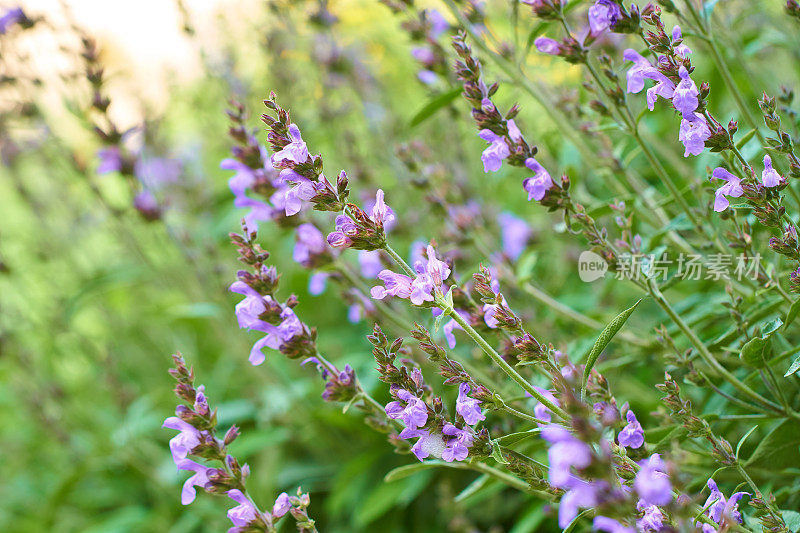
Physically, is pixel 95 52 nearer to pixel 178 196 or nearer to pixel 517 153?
pixel 517 153

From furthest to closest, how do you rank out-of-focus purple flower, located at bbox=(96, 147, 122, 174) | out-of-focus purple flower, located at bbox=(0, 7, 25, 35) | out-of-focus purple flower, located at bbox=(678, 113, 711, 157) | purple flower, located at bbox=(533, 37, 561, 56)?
1. out-of-focus purple flower, located at bbox=(0, 7, 25, 35)
2. out-of-focus purple flower, located at bbox=(96, 147, 122, 174)
3. purple flower, located at bbox=(533, 37, 561, 56)
4. out-of-focus purple flower, located at bbox=(678, 113, 711, 157)

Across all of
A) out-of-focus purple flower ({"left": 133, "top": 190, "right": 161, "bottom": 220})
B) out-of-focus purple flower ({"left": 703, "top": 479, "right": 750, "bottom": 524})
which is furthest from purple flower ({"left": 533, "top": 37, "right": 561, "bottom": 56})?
out-of-focus purple flower ({"left": 133, "top": 190, "right": 161, "bottom": 220})

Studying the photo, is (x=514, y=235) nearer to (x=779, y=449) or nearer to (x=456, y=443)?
(x=779, y=449)

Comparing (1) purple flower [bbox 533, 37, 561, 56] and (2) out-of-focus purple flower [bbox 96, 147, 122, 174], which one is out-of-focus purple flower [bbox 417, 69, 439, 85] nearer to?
(1) purple flower [bbox 533, 37, 561, 56]

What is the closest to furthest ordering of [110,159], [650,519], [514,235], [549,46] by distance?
[650,519]
[549,46]
[110,159]
[514,235]

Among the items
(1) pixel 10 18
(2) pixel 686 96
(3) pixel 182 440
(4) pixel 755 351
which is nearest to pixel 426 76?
(2) pixel 686 96
